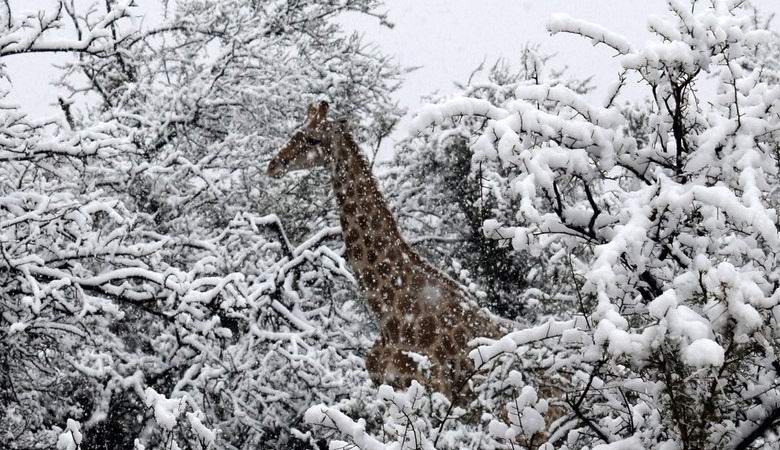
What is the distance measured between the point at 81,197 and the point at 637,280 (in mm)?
4339

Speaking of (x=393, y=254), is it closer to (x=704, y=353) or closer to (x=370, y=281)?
(x=370, y=281)

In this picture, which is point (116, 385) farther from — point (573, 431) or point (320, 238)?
point (573, 431)

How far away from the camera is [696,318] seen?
210 cm

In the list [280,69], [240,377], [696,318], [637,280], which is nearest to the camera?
[696,318]

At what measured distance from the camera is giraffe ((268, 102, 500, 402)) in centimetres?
595

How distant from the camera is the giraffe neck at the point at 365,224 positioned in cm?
638

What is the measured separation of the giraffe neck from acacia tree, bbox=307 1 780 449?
123 inches

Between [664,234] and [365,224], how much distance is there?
13.1 ft

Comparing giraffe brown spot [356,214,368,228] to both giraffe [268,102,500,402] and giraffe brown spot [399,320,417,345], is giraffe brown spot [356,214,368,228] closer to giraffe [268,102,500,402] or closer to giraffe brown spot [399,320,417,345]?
giraffe [268,102,500,402]

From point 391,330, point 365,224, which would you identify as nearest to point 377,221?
point 365,224

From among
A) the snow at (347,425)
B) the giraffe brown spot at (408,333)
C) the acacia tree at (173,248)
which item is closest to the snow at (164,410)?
the acacia tree at (173,248)

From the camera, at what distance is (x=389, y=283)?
631 centimetres

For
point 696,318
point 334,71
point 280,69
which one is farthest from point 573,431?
point 334,71

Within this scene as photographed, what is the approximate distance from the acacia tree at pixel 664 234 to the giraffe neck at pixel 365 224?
3131 millimetres
